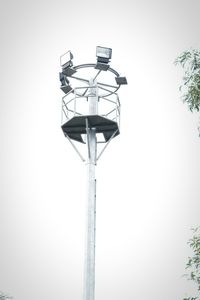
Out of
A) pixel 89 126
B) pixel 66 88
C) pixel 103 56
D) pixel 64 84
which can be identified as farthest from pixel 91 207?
pixel 103 56

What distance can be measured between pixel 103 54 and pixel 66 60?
3.14 feet

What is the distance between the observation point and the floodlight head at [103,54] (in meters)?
13.8

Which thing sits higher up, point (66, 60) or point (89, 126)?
point (66, 60)

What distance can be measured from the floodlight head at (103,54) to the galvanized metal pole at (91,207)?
2.42ft

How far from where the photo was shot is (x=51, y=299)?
65.7 meters

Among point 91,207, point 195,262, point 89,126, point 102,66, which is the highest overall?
point 102,66

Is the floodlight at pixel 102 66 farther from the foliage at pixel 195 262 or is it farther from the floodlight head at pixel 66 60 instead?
the foliage at pixel 195 262

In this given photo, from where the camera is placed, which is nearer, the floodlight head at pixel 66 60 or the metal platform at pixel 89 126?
the metal platform at pixel 89 126

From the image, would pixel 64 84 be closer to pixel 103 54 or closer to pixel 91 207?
pixel 103 54

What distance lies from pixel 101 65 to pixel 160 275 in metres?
129

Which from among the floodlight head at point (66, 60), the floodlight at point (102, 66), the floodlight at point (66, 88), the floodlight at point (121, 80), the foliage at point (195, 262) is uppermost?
the floodlight head at point (66, 60)

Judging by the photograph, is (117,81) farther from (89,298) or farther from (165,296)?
(165,296)

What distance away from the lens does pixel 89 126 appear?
45.7ft

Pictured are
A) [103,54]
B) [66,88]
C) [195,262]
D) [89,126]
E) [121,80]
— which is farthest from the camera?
[66,88]
